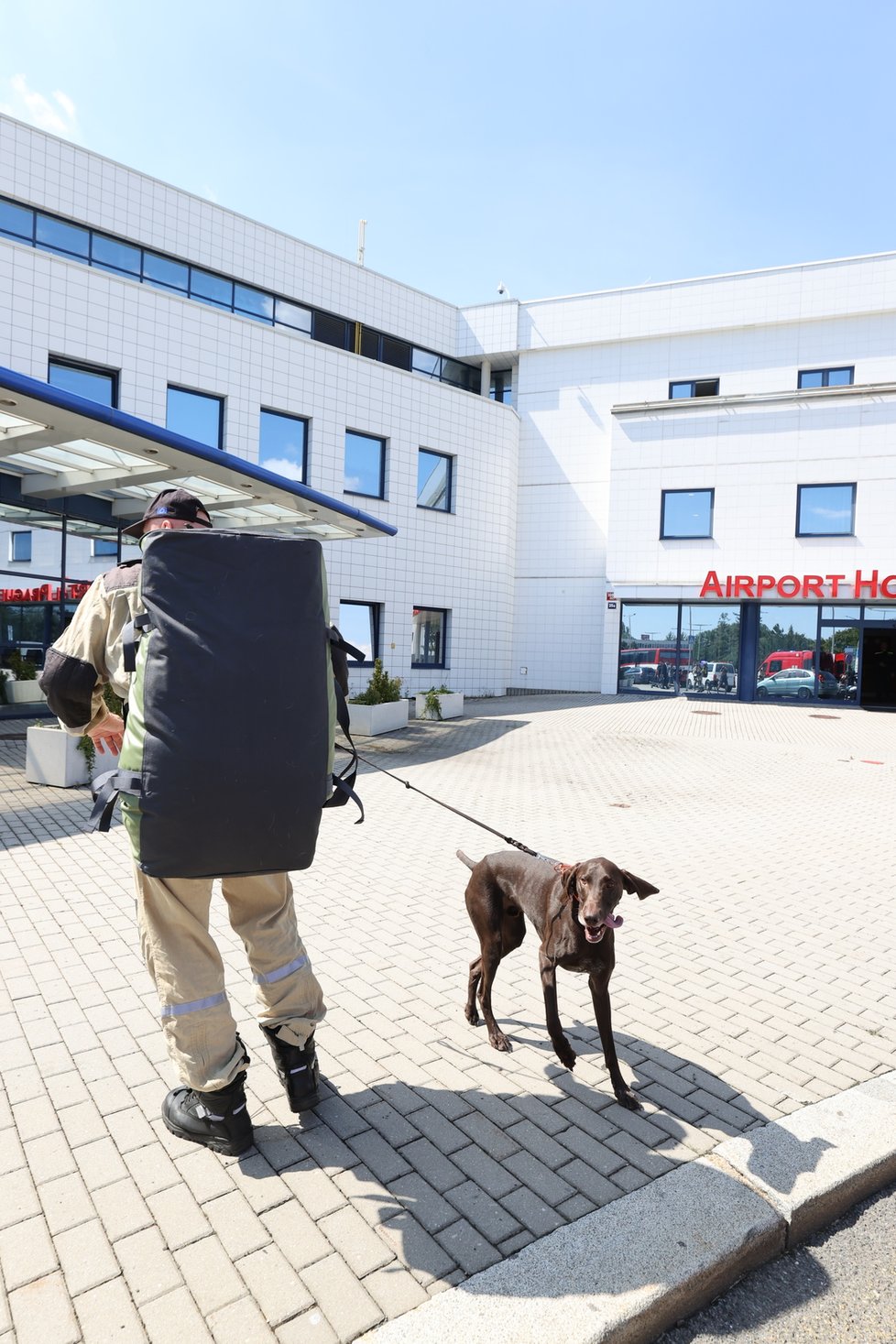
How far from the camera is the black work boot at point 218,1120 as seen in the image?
100 inches

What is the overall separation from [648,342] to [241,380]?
1257 cm

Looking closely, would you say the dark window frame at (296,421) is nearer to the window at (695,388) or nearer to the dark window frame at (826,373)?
the window at (695,388)

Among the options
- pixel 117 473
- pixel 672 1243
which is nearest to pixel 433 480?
pixel 117 473

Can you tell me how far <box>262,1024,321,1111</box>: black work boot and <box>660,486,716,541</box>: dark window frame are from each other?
21.9 metres

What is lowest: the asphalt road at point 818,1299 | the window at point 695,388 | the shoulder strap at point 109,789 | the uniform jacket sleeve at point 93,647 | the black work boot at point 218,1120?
the asphalt road at point 818,1299

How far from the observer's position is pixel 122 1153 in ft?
8.48

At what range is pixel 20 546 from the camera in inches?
534

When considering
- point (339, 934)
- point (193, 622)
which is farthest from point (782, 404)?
point (193, 622)

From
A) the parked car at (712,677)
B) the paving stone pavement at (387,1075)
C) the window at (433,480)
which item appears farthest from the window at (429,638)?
the paving stone pavement at (387,1075)

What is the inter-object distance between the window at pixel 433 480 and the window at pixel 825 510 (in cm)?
937

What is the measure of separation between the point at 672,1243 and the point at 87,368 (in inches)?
709

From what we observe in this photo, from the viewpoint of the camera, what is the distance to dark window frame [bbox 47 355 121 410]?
16.0 meters

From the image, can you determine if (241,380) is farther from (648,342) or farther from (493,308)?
(648,342)

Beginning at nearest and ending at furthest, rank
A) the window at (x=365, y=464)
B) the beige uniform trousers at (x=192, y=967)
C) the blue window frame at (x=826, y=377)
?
the beige uniform trousers at (x=192, y=967)
the window at (x=365, y=464)
the blue window frame at (x=826, y=377)
